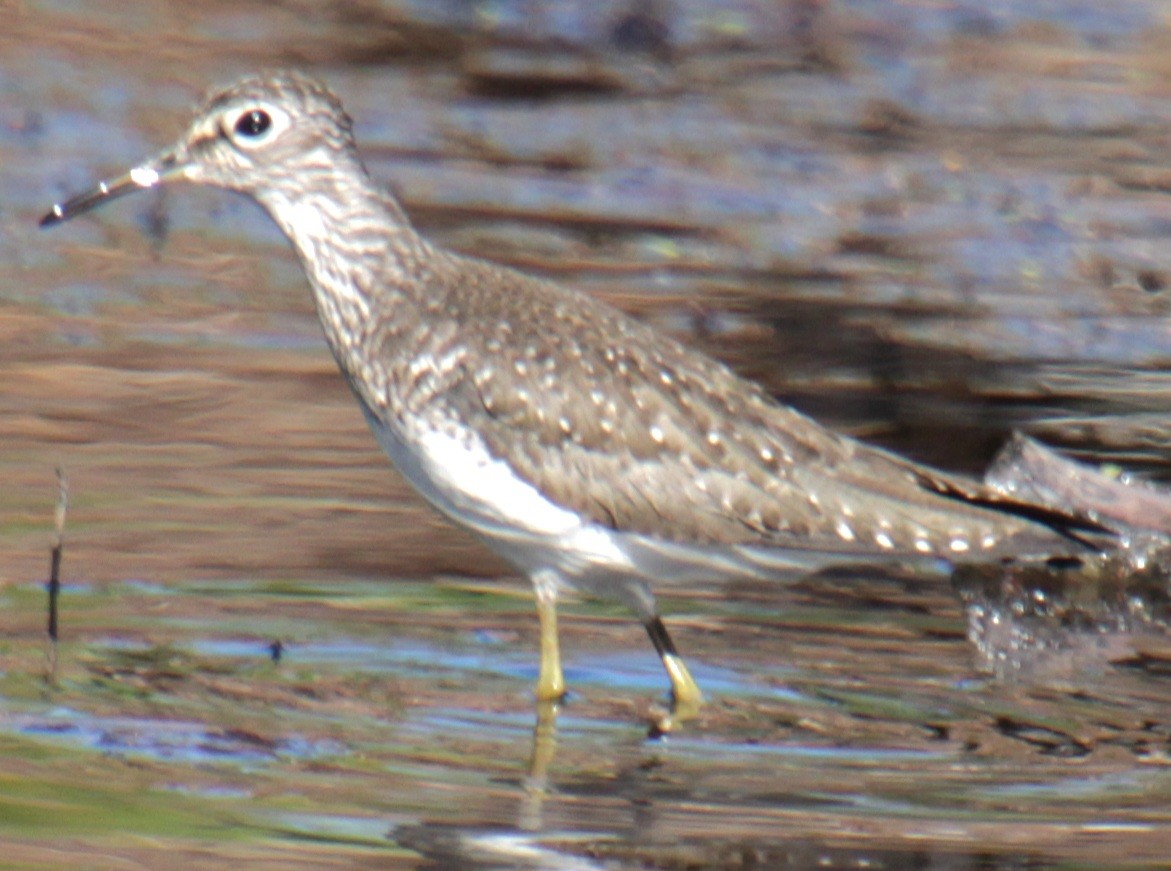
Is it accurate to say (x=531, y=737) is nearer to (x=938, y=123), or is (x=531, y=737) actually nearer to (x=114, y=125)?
(x=114, y=125)

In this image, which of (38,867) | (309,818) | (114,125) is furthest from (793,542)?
(114,125)

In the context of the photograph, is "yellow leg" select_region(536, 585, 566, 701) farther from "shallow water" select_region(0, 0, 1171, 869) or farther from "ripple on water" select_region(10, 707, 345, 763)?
"ripple on water" select_region(10, 707, 345, 763)

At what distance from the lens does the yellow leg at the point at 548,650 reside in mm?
7133

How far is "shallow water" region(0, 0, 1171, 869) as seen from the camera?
20.1 ft

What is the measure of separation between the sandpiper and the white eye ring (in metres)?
0.44

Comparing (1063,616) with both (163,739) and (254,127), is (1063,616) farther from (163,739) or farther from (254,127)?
(163,739)

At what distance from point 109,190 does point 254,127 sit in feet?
1.65

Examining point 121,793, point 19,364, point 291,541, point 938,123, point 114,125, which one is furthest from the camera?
point 938,123

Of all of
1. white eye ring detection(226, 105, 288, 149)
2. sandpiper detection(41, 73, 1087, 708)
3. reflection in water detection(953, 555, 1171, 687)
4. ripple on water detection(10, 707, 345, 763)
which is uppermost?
white eye ring detection(226, 105, 288, 149)

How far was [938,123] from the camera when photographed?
15.8 meters

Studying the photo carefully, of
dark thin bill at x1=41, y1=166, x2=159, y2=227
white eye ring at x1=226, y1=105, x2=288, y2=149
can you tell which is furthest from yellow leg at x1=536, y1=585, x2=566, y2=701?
dark thin bill at x1=41, y1=166, x2=159, y2=227

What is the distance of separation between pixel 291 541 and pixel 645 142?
23.2 feet

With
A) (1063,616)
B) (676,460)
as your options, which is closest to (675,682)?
(676,460)

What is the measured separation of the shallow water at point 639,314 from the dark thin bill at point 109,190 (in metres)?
1.11
